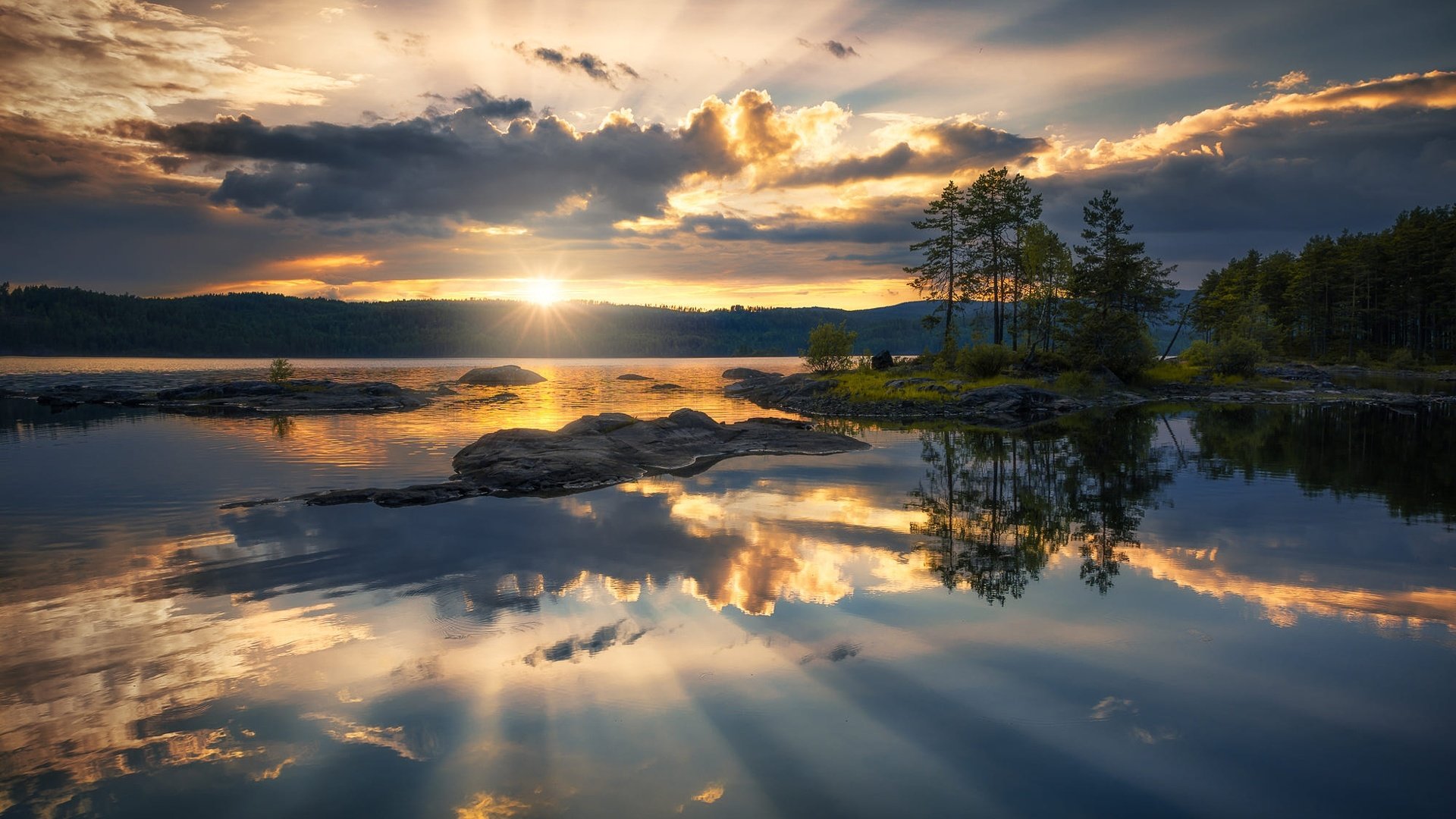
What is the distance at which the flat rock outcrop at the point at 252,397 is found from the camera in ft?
155

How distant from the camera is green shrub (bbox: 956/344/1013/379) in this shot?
171 ft

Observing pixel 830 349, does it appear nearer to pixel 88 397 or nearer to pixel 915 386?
pixel 915 386

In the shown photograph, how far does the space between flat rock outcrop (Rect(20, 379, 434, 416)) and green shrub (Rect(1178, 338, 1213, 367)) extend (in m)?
69.4

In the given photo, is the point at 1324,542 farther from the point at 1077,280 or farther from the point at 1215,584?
the point at 1077,280

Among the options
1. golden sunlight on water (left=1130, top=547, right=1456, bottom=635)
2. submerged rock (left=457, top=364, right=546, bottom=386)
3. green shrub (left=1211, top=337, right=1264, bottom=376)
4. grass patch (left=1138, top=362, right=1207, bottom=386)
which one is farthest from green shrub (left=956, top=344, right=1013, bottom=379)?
submerged rock (left=457, top=364, right=546, bottom=386)

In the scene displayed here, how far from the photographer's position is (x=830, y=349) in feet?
211

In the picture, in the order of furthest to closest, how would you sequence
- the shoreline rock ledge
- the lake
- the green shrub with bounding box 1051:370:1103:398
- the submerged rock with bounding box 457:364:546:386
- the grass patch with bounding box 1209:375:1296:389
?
the submerged rock with bounding box 457:364:546:386 → the grass patch with bounding box 1209:375:1296:389 → the green shrub with bounding box 1051:370:1103:398 → the shoreline rock ledge → the lake

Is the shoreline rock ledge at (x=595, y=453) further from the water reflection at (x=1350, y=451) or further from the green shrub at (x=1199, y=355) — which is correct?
the green shrub at (x=1199, y=355)

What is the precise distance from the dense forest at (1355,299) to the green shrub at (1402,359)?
0.13 metres

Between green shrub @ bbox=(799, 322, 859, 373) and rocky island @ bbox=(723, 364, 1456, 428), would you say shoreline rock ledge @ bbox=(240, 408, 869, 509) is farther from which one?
green shrub @ bbox=(799, 322, 859, 373)

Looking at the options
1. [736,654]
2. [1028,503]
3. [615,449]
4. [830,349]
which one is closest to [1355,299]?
[830,349]

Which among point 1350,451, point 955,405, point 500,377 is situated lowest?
point 1350,451

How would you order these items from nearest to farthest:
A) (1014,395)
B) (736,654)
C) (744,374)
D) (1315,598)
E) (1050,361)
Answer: (736,654) < (1315,598) < (1014,395) < (1050,361) < (744,374)

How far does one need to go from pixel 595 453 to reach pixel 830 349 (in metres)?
44.7
